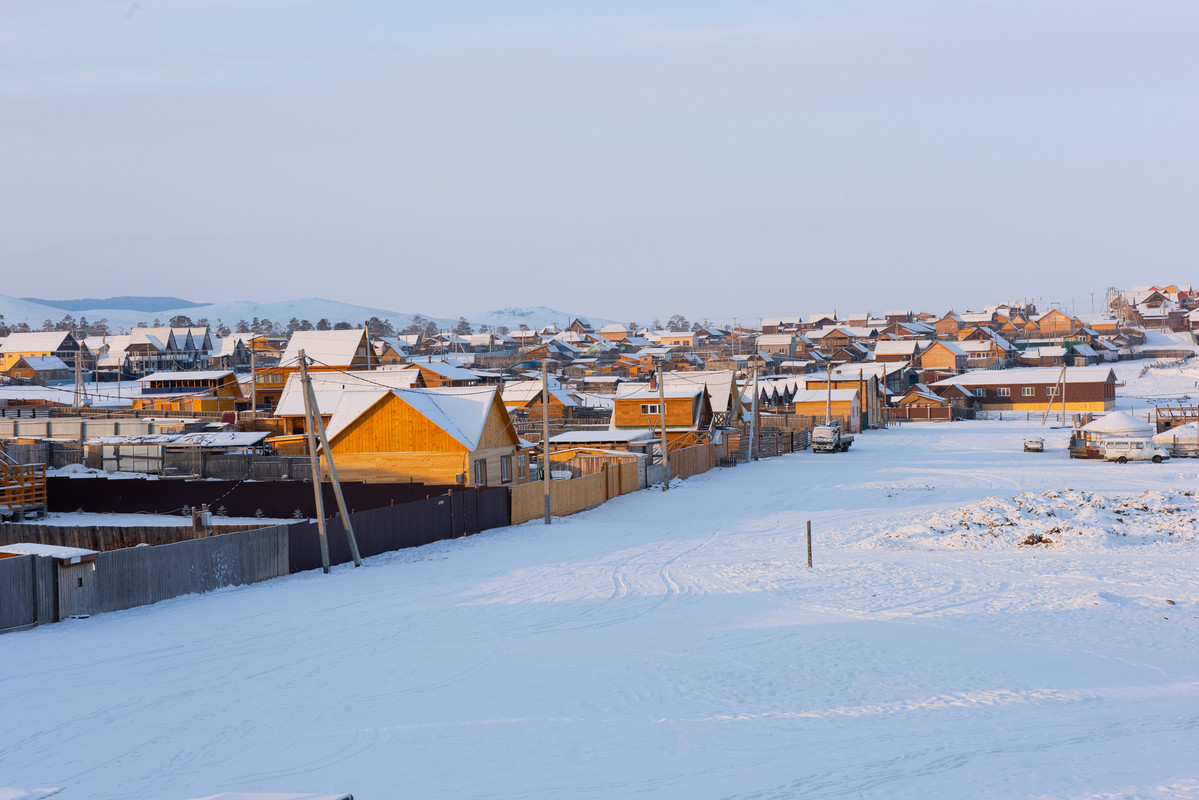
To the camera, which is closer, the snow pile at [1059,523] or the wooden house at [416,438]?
the snow pile at [1059,523]

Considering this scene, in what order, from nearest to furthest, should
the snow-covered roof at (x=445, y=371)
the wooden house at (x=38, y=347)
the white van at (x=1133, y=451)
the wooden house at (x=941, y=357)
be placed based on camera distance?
the white van at (x=1133, y=451)
the snow-covered roof at (x=445, y=371)
the wooden house at (x=38, y=347)
the wooden house at (x=941, y=357)

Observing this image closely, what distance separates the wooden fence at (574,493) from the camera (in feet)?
113

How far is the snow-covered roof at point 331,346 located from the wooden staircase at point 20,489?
4241cm

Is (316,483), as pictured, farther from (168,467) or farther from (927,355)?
(927,355)

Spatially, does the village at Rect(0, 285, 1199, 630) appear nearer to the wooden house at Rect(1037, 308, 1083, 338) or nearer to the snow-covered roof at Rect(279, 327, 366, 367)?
the snow-covered roof at Rect(279, 327, 366, 367)

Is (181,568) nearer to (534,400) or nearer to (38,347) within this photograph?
(534,400)

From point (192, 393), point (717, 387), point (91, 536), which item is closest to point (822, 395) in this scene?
point (717, 387)

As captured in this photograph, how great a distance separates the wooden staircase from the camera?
35906 mm

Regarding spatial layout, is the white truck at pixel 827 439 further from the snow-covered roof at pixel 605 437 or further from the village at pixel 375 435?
the snow-covered roof at pixel 605 437

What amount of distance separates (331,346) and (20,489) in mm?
46736

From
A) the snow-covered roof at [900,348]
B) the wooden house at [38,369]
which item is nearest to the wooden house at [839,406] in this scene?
the snow-covered roof at [900,348]

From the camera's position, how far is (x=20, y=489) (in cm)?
3656

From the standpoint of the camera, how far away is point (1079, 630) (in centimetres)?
1817

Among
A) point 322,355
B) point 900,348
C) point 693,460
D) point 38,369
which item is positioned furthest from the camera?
point 900,348
